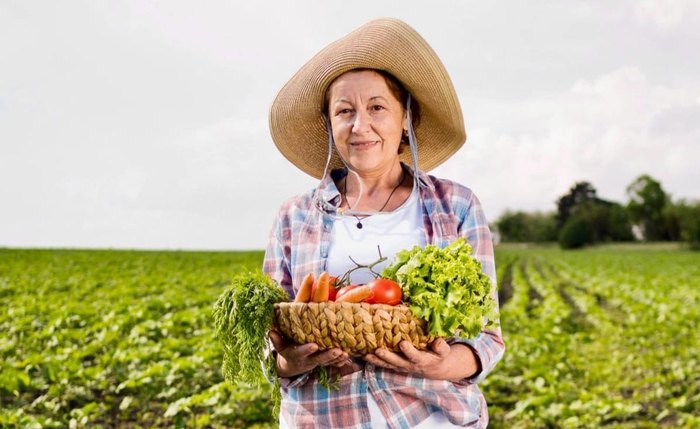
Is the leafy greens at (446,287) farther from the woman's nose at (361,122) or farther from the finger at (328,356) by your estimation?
the woman's nose at (361,122)

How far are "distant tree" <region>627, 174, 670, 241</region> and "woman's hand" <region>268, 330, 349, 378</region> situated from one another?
91769 millimetres

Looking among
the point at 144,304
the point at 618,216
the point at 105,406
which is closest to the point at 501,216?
the point at 618,216

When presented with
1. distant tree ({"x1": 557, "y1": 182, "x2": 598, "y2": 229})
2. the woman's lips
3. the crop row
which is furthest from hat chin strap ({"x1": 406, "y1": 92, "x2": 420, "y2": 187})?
distant tree ({"x1": 557, "y1": 182, "x2": 598, "y2": 229})

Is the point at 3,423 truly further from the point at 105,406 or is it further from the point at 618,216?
the point at 618,216

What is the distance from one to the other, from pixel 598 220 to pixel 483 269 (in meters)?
86.2

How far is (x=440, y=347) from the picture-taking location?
2.13m

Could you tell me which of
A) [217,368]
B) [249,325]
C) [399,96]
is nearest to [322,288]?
[249,325]

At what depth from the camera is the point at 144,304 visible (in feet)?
42.3

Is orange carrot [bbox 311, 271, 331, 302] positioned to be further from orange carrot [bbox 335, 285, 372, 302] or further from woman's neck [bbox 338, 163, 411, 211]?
woman's neck [bbox 338, 163, 411, 211]

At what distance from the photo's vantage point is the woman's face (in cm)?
234

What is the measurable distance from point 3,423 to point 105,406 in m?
0.91

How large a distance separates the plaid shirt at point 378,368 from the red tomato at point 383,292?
0.23 metres

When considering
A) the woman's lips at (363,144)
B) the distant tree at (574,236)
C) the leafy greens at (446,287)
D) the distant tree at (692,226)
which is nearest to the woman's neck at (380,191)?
the woman's lips at (363,144)

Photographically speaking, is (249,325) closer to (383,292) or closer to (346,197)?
(383,292)
